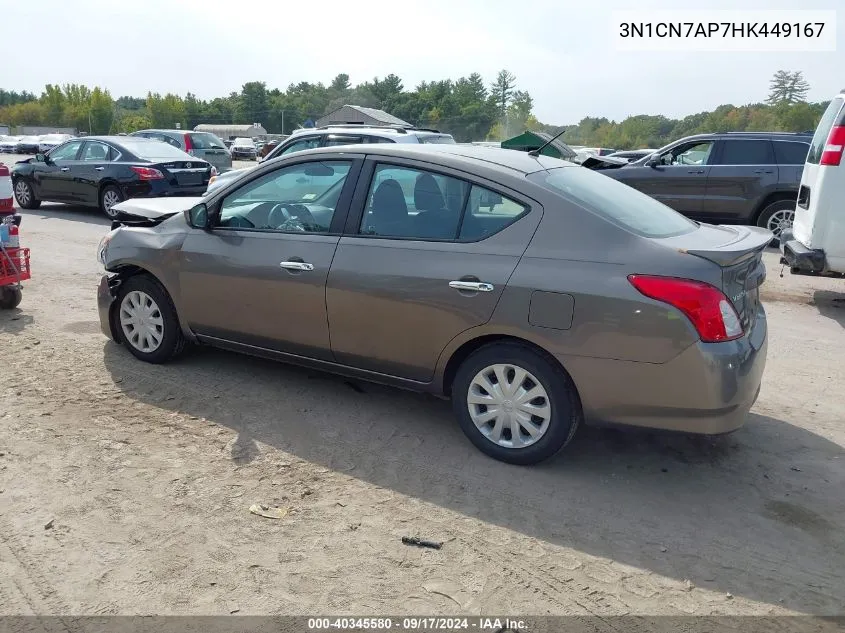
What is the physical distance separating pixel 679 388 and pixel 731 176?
9136 millimetres

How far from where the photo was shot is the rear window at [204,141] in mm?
17672

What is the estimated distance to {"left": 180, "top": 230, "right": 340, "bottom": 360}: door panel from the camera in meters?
4.43

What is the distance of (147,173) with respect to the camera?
12797mm

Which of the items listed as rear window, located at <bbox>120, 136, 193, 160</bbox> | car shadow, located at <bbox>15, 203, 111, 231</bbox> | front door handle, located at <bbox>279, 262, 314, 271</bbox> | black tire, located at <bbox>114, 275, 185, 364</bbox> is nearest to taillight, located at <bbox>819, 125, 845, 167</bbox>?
front door handle, located at <bbox>279, 262, 314, 271</bbox>

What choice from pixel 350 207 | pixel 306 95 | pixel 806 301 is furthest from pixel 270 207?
pixel 306 95

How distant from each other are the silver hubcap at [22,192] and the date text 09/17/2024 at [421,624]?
1462 cm

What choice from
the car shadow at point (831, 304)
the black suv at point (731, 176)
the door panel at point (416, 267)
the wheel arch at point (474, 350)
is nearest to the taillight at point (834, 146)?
the car shadow at point (831, 304)

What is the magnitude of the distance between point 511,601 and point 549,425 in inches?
44.9

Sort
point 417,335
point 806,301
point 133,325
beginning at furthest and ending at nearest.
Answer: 1. point 806,301
2. point 133,325
3. point 417,335

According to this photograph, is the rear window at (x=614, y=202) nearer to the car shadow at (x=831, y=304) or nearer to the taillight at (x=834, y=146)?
the taillight at (x=834, y=146)

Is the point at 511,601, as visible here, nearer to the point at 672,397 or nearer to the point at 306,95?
the point at 672,397

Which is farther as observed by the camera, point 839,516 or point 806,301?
point 806,301

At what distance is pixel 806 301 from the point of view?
805 cm

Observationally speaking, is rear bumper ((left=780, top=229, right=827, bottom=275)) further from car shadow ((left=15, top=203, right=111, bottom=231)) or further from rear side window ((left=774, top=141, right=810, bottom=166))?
car shadow ((left=15, top=203, right=111, bottom=231))
